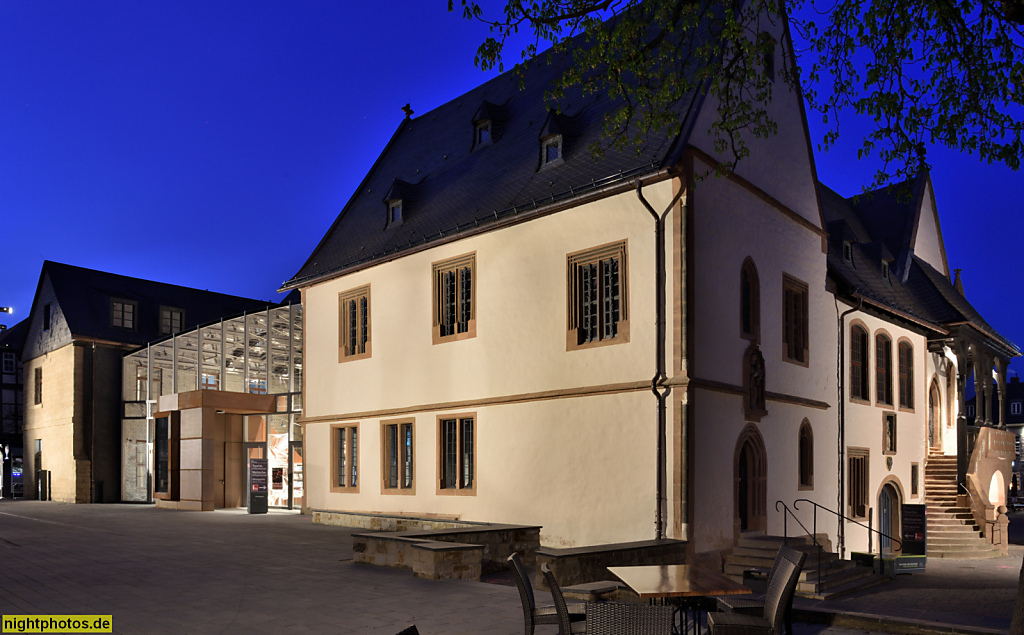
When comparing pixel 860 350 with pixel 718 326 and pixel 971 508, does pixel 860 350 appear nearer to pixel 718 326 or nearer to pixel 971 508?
pixel 971 508

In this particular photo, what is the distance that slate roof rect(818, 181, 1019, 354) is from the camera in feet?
80.2

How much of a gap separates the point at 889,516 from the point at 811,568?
11.4m

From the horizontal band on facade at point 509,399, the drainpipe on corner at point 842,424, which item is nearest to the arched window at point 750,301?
the horizontal band on facade at point 509,399

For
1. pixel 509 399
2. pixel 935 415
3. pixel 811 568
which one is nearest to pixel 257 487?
pixel 509 399

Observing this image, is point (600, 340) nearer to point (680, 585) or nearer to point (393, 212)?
point (393, 212)

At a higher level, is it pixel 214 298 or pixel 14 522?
pixel 214 298

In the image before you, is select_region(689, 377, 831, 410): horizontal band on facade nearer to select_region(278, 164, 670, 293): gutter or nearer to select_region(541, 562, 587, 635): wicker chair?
select_region(278, 164, 670, 293): gutter

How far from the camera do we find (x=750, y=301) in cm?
1806

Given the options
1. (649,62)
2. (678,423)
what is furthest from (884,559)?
(649,62)

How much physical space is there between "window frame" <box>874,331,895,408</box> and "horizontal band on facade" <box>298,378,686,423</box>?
10.8 metres

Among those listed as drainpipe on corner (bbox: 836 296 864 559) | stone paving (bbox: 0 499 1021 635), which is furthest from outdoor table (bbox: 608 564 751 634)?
drainpipe on corner (bbox: 836 296 864 559)

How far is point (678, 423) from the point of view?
15.4 m

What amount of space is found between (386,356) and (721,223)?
9245 mm

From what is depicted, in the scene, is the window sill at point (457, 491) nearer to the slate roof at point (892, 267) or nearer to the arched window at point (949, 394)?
the slate roof at point (892, 267)
